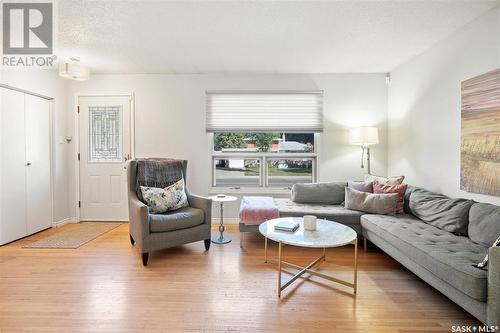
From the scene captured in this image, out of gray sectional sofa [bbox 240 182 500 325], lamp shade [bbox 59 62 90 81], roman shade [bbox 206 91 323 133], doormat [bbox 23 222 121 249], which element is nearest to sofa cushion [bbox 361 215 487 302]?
gray sectional sofa [bbox 240 182 500 325]

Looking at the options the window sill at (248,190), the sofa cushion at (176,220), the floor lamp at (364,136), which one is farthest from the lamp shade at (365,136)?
the sofa cushion at (176,220)

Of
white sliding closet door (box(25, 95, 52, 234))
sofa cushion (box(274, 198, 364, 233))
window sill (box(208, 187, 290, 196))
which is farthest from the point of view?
window sill (box(208, 187, 290, 196))

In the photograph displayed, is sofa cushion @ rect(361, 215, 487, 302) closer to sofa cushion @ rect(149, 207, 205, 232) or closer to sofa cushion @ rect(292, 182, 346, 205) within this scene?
sofa cushion @ rect(292, 182, 346, 205)

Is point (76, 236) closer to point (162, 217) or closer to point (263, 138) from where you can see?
point (162, 217)

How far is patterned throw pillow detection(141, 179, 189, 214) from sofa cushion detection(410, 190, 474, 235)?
8.70 feet

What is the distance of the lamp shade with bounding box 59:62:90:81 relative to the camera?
11.2 feet

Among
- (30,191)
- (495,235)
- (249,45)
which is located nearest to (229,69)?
(249,45)

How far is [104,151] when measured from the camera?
4219 millimetres

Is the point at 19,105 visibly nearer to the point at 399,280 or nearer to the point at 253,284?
the point at 253,284

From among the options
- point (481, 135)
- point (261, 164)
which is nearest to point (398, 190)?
point (481, 135)

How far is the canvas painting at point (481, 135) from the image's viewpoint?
229cm

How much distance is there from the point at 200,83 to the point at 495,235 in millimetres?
3872

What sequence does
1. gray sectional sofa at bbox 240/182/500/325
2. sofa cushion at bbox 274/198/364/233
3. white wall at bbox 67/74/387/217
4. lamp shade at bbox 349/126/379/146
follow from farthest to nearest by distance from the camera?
white wall at bbox 67/74/387/217 < lamp shade at bbox 349/126/379/146 < sofa cushion at bbox 274/198/364/233 < gray sectional sofa at bbox 240/182/500/325
